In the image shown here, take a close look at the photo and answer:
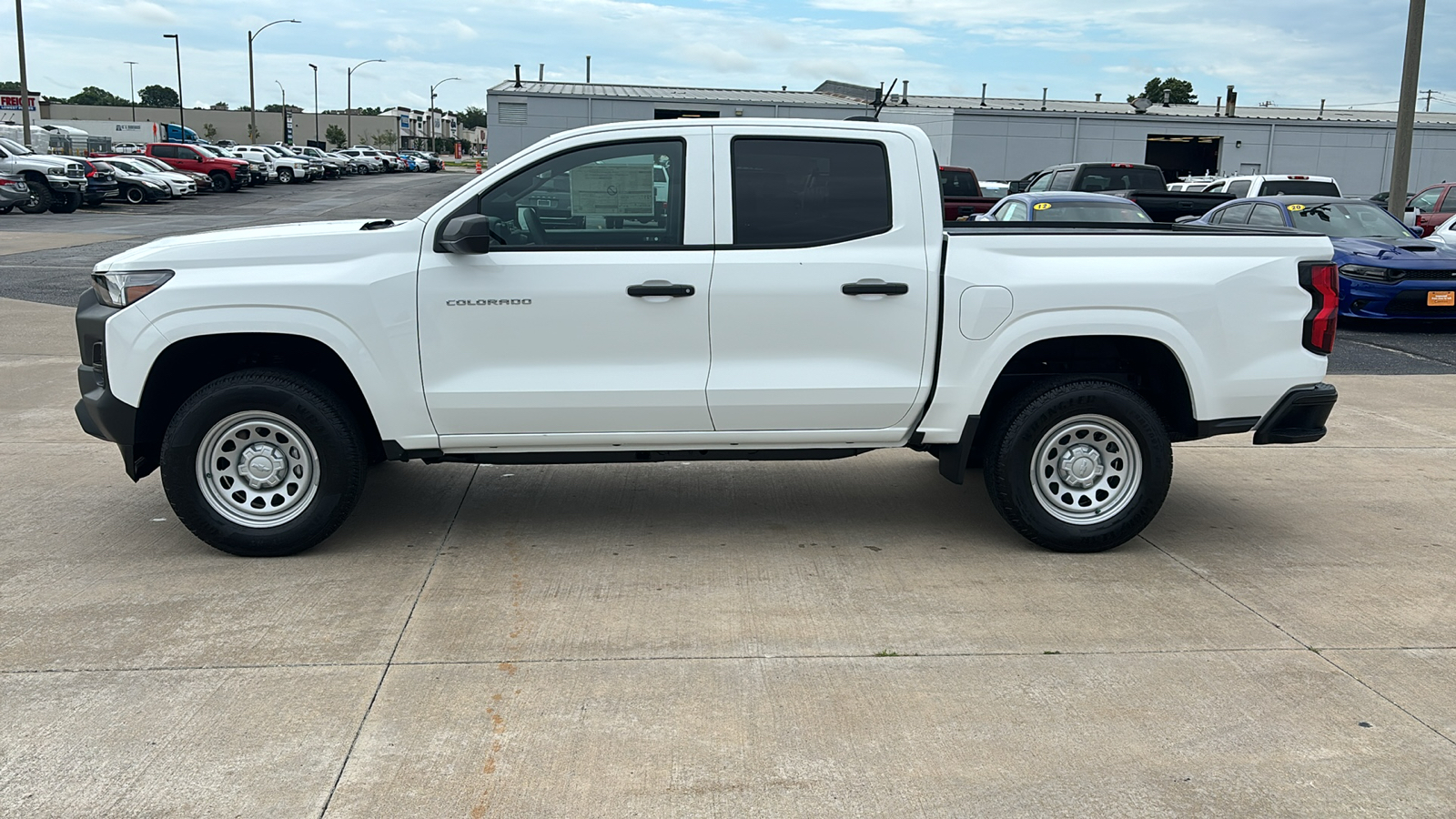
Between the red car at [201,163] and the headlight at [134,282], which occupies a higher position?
the red car at [201,163]

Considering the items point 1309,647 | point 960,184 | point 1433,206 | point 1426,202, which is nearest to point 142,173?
point 960,184

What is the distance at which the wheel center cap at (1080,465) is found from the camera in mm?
5547

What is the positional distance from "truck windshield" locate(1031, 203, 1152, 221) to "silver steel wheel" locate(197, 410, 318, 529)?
980 centimetres

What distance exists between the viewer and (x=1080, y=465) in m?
5.55

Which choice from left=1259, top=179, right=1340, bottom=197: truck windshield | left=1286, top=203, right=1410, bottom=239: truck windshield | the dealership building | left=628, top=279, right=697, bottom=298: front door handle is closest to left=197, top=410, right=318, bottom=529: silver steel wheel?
left=628, top=279, right=697, bottom=298: front door handle

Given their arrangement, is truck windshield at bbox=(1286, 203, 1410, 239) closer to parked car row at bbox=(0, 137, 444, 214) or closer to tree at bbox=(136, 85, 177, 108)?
parked car row at bbox=(0, 137, 444, 214)

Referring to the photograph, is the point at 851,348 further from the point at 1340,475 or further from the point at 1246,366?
the point at 1340,475

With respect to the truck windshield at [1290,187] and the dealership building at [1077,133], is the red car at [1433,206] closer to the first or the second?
the truck windshield at [1290,187]

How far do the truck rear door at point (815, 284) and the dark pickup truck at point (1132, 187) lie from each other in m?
12.8

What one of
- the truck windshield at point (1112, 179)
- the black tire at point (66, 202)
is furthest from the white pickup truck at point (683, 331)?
the black tire at point (66, 202)

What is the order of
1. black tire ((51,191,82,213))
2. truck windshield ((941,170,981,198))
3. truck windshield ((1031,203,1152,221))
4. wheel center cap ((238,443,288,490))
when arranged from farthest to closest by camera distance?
1. black tire ((51,191,82,213))
2. truck windshield ((941,170,981,198))
3. truck windshield ((1031,203,1152,221))
4. wheel center cap ((238,443,288,490))

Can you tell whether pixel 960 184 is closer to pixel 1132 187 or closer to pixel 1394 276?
pixel 1132 187

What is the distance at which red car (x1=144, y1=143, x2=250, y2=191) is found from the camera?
4591cm

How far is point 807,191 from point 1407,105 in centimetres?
1659
